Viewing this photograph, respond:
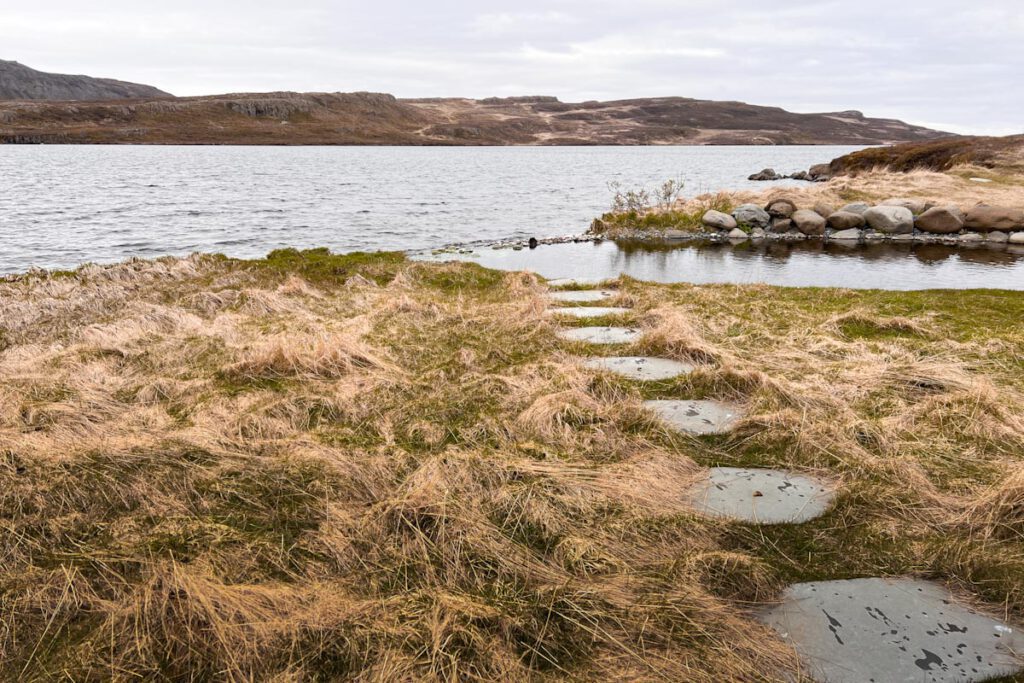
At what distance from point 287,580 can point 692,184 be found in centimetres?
5658

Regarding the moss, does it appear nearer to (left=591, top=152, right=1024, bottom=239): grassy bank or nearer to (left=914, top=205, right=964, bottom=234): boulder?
(left=591, top=152, right=1024, bottom=239): grassy bank

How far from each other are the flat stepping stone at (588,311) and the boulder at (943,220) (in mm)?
18843

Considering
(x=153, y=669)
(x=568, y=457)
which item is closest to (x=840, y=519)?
(x=568, y=457)

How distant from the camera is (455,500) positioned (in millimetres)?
4324

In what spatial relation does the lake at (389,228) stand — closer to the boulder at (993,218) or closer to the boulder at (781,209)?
the boulder at (993,218)

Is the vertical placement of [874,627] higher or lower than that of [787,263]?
lower

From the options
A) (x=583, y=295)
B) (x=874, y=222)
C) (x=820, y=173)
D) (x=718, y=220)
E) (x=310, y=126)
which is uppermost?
(x=310, y=126)

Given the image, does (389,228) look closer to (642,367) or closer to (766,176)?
(642,367)

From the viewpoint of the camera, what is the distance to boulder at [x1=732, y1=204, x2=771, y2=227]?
2505cm

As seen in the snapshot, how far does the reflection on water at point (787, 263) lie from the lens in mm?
16000

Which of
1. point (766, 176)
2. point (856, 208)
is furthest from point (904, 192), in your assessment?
point (766, 176)

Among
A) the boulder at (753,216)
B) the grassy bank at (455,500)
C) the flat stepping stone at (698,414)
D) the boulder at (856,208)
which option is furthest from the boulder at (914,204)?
the flat stepping stone at (698,414)

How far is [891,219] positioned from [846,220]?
1.55 metres

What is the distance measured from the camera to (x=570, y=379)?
6617 millimetres
